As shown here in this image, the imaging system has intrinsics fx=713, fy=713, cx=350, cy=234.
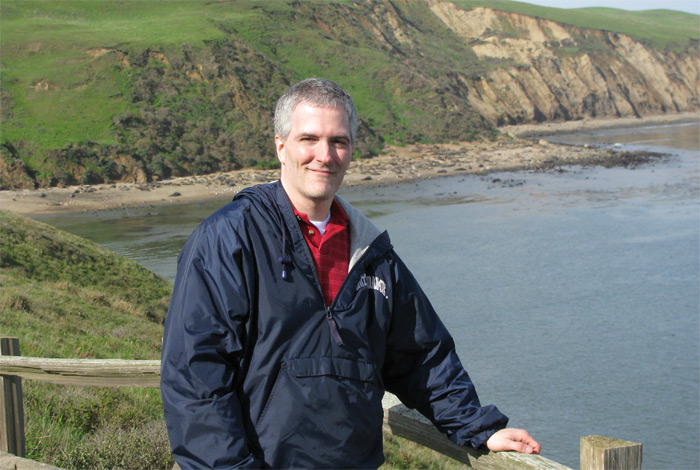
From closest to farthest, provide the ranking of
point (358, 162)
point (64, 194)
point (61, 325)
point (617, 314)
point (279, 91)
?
point (61, 325), point (617, 314), point (64, 194), point (358, 162), point (279, 91)

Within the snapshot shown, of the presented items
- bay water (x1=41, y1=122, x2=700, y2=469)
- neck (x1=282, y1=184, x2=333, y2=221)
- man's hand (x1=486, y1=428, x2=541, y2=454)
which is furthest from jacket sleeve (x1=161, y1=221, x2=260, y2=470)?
bay water (x1=41, y1=122, x2=700, y2=469)

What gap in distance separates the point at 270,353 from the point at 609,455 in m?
1.15

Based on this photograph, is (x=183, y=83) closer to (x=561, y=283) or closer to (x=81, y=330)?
(x=561, y=283)

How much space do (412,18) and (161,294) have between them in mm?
99003

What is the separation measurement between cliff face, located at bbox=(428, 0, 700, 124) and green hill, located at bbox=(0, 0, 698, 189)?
560 centimetres

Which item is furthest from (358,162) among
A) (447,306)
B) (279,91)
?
(447,306)

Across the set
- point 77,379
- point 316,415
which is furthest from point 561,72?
point 316,415

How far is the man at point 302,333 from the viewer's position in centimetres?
244

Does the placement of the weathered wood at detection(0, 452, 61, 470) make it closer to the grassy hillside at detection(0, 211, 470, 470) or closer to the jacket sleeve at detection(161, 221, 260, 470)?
the jacket sleeve at detection(161, 221, 260, 470)

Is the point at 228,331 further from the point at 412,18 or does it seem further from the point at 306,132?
the point at 412,18

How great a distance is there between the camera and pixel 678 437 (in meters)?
11.7

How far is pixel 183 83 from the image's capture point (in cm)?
5512

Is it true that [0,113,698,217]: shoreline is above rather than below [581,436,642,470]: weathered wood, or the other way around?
below

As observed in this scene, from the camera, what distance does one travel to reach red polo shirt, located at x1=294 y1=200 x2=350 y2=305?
107 inches
